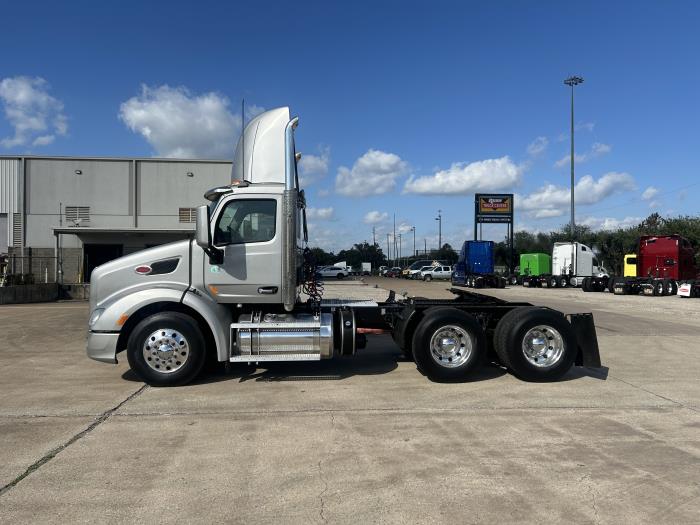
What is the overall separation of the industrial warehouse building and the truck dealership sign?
105 feet

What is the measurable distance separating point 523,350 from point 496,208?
4991 cm

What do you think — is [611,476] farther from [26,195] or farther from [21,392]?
[26,195]

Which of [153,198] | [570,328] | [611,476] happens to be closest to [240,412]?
[611,476]

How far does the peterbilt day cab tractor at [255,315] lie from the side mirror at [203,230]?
1cm

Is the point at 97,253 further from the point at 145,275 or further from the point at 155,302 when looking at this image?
the point at 155,302

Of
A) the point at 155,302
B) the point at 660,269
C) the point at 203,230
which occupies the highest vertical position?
the point at 203,230

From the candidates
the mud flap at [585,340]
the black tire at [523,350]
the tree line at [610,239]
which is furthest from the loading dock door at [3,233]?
the mud flap at [585,340]

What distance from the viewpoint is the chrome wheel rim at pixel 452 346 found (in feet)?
25.3

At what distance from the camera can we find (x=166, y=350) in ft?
23.8

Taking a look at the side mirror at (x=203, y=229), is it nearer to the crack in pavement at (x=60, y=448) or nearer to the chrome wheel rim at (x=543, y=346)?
the crack in pavement at (x=60, y=448)

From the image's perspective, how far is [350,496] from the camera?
402cm

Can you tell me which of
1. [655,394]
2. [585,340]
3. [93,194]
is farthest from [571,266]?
[655,394]

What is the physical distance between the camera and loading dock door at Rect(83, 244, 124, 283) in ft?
99.2

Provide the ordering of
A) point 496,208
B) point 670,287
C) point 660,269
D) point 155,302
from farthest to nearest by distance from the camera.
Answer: point 496,208 < point 660,269 < point 670,287 < point 155,302
